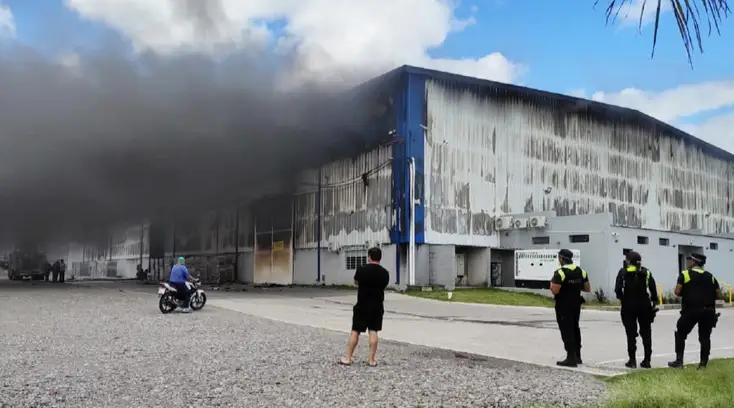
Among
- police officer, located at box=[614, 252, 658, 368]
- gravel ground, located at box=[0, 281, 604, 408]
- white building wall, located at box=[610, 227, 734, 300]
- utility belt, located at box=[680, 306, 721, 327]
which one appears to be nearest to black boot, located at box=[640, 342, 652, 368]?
police officer, located at box=[614, 252, 658, 368]

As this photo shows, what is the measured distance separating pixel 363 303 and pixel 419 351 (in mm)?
2018

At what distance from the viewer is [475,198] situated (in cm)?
2880

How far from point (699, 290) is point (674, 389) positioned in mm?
3283

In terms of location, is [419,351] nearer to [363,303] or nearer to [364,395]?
[363,303]

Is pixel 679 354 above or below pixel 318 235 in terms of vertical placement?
below

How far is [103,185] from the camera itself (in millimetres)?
31312

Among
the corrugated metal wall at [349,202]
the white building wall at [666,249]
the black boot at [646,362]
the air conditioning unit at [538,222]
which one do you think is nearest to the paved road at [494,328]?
the black boot at [646,362]

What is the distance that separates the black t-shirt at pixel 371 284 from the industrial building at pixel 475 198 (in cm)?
1854

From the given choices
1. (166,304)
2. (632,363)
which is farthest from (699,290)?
(166,304)

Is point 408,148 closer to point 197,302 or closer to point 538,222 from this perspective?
point 538,222

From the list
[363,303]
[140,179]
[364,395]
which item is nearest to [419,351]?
[363,303]

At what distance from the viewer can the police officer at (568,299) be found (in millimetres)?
8070

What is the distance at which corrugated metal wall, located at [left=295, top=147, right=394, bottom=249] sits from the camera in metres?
27.8

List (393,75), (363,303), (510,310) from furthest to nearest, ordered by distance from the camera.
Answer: (393,75) < (510,310) < (363,303)
